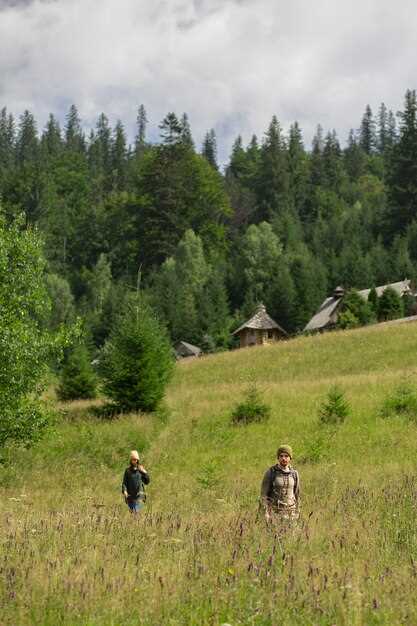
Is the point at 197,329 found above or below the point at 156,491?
above

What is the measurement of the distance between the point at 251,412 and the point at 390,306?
119 feet

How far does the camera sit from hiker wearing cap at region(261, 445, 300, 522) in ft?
28.4

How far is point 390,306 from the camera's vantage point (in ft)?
192

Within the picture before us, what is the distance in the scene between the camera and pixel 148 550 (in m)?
6.39

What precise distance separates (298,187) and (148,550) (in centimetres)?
11990

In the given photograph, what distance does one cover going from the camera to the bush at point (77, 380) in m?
37.4

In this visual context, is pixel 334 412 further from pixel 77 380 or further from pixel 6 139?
pixel 6 139

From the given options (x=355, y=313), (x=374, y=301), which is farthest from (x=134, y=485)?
(x=374, y=301)

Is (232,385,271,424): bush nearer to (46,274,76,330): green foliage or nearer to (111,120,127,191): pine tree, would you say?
(46,274,76,330): green foliage

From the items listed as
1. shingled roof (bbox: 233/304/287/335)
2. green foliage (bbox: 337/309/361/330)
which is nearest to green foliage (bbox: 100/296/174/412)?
green foliage (bbox: 337/309/361/330)

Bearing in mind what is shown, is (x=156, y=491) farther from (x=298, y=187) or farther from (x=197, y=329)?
(x=298, y=187)

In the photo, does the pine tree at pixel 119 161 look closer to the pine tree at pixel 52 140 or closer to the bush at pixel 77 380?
the pine tree at pixel 52 140

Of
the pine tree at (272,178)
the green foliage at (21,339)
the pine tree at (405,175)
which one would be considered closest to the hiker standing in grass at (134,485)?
the green foliage at (21,339)

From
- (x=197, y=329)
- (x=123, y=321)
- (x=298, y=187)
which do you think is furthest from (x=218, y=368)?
(x=298, y=187)
